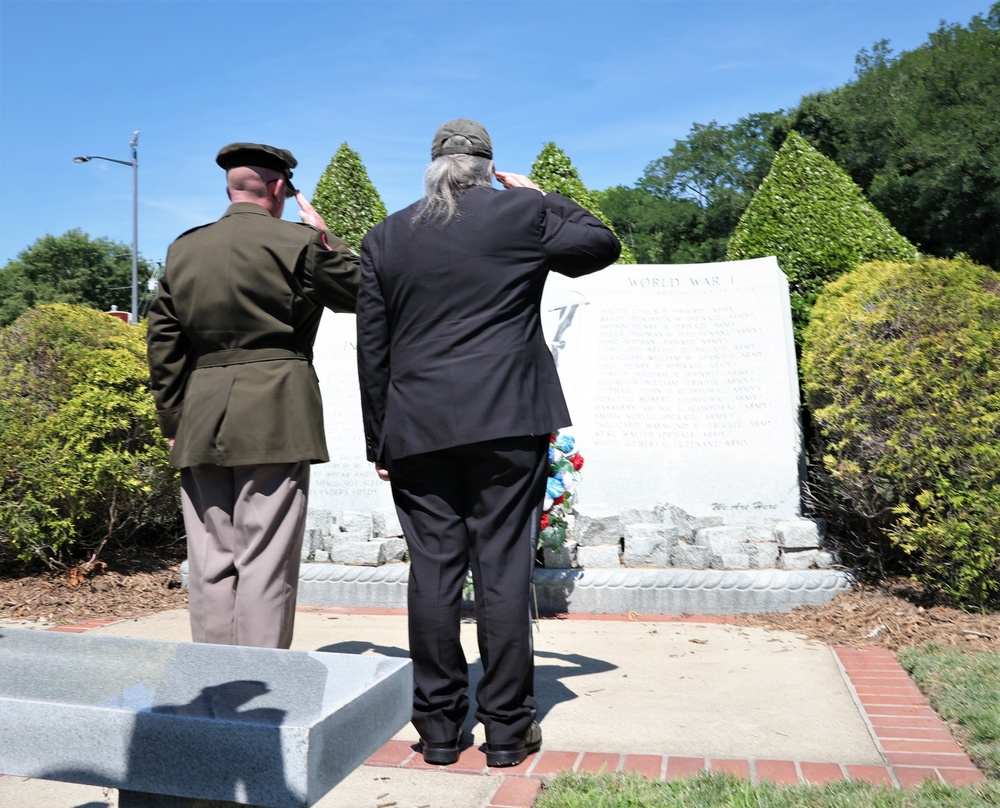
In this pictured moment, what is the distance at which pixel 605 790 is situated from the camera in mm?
2842

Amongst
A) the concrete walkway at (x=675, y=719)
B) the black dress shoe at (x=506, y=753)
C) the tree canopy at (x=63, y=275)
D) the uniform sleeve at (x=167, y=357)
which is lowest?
the concrete walkway at (x=675, y=719)

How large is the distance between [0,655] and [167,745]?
2.18ft

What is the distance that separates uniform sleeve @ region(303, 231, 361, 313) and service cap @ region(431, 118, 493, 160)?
498 mm

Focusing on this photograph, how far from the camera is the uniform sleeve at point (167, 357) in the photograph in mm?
3625

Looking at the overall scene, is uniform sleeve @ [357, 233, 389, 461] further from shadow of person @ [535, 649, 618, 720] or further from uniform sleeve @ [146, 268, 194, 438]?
shadow of person @ [535, 649, 618, 720]

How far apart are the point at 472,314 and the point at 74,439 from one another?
4.27 m

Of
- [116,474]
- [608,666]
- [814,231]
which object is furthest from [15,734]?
[814,231]

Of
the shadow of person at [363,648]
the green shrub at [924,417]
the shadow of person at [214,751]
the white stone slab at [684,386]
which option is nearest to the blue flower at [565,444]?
the white stone slab at [684,386]

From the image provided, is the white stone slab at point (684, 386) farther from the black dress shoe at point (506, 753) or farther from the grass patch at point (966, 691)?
the black dress shoe at point (506, 753)

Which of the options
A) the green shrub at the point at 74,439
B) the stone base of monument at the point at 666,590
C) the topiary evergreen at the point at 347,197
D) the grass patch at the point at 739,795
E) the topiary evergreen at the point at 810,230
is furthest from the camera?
the topiary evergreen at the point at 347,197

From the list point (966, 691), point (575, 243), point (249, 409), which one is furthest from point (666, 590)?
point (249, 409)

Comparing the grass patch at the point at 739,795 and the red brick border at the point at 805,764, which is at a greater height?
the grass patch at the point at 739,795

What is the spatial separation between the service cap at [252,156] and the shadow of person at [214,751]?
245 cm

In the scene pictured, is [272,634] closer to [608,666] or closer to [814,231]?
[608,666]
